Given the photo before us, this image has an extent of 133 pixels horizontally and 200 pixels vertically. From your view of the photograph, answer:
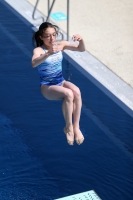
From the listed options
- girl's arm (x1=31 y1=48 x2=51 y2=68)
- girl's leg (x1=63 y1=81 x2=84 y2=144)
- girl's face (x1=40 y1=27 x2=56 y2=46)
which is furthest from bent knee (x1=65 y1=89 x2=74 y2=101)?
girl's face (x1=40 y1=27 x2=56 y2=46)

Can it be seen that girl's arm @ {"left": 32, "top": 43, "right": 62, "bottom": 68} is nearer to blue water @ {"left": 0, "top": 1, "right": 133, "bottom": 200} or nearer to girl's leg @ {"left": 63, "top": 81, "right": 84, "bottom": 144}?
girl's leg @ {"left": 63, "top": 81, "right": 84, "bottom": 144}

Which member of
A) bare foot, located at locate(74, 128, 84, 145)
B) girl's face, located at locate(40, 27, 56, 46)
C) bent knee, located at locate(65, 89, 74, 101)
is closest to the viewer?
girl's face, located at locate(40, 27, 56, 46)

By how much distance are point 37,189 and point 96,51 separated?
4778 mm

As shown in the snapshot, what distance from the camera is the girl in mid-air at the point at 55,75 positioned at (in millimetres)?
7434

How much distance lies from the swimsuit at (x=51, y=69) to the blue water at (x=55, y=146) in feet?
5.72

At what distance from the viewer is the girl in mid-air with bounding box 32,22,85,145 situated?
7.43m

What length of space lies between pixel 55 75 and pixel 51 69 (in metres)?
0.11

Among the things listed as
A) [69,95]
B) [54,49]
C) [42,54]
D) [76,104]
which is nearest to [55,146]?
[76,104]

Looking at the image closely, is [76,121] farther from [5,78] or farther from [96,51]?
[96,51]

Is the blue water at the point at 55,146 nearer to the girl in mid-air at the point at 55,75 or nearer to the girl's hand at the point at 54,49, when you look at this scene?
the girl in mid-air at the point at 55,75

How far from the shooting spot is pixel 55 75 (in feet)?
25.6

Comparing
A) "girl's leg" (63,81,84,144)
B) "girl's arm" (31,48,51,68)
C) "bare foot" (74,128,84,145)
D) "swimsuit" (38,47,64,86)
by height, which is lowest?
"bare foot" (74,128,84,145)

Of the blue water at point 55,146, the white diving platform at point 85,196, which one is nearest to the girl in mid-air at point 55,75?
the white diving platform at point 85,196

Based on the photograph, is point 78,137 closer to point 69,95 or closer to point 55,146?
point 69,95
